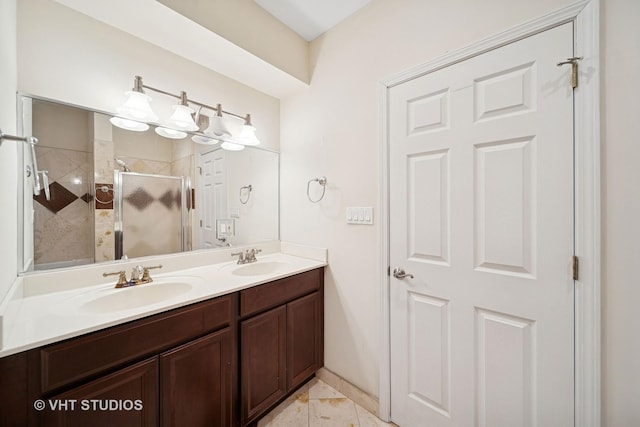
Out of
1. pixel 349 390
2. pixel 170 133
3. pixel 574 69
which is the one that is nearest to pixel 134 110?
pixel 170 133

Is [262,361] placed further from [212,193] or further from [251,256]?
[212,193]

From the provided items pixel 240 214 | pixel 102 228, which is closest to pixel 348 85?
pixel 240 214

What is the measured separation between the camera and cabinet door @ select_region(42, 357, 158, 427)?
2.76 ft

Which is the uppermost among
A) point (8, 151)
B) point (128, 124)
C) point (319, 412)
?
point (128, 124)

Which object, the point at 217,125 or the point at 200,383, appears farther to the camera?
the point at 217,125

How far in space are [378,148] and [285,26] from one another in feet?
4.12

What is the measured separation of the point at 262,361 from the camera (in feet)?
4.74

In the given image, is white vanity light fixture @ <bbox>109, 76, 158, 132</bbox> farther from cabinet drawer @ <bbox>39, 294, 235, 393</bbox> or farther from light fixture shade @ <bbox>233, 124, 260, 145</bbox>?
cabinet drawer @ <bbox>39, 294, 235, 393</bbox>

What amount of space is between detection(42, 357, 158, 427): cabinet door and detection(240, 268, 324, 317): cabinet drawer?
1.54ft

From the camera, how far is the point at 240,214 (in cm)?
204

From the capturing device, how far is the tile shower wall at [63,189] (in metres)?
1.21

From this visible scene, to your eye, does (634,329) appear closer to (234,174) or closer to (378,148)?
(378,148)

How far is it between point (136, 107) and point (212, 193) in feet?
2.27
